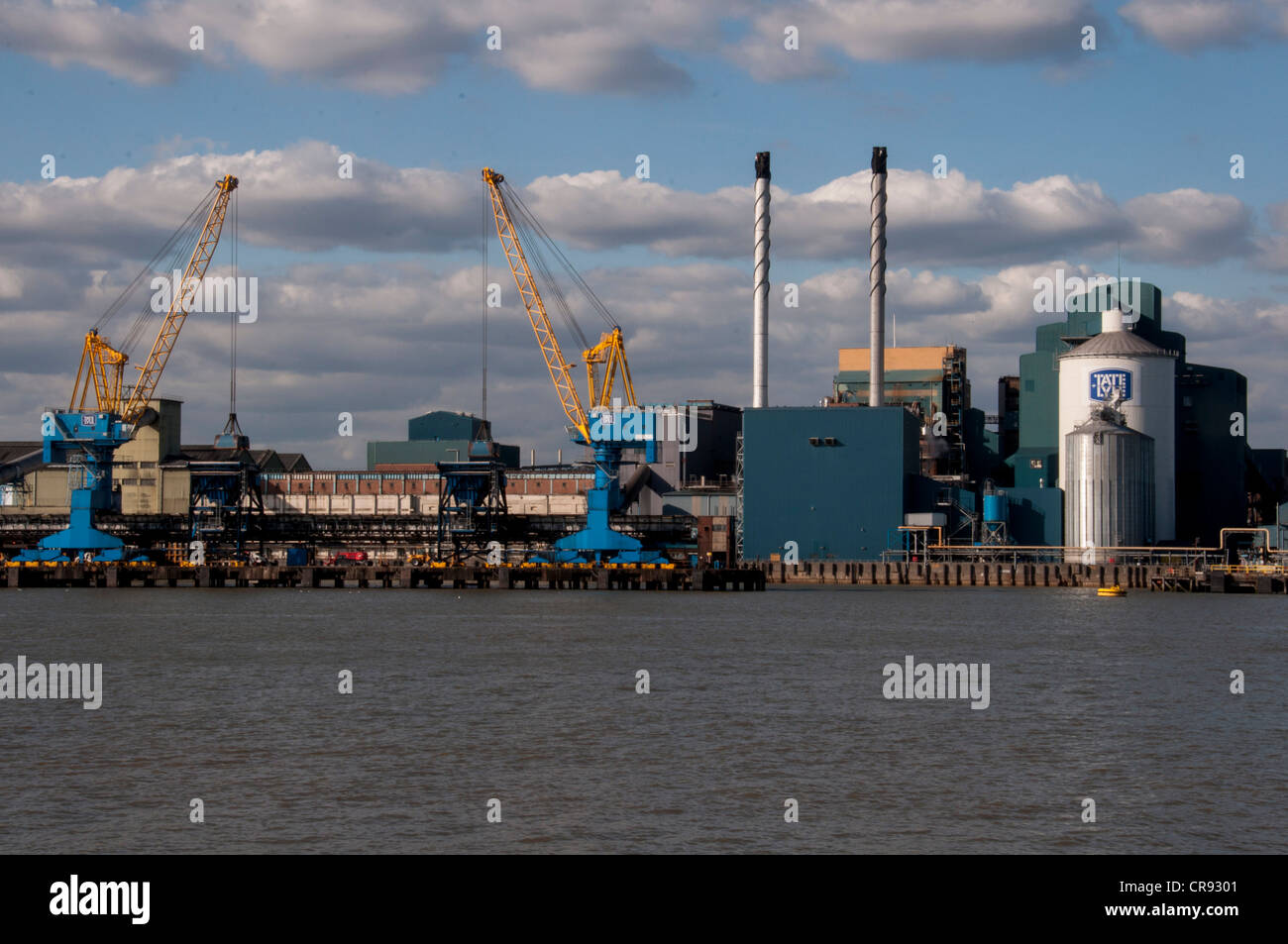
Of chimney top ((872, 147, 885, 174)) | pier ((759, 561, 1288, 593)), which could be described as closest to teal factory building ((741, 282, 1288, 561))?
pier ((759, 561, 1288, 593))

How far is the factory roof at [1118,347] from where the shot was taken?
120562 mm

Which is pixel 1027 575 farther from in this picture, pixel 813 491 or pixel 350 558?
pixel 350 558

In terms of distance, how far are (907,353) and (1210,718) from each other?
105 m

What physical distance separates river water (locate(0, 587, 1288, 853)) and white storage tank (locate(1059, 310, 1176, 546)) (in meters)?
57.7

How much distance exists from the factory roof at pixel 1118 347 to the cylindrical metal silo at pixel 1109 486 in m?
6.10

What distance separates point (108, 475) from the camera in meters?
119

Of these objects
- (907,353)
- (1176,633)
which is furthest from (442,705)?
(907,353)

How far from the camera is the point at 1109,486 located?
4564 inches

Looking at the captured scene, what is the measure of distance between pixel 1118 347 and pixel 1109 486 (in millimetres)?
12258

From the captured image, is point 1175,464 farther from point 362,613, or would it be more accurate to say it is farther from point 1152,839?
point 1152,839
